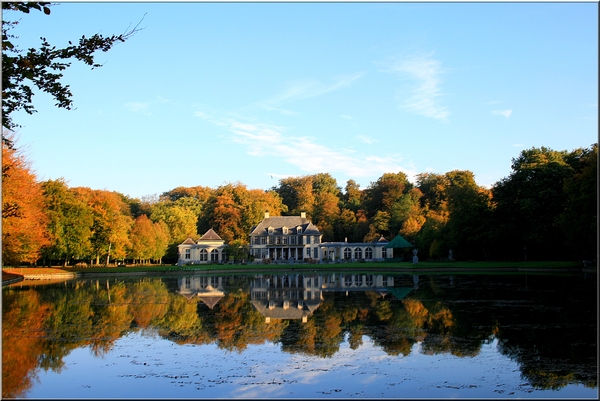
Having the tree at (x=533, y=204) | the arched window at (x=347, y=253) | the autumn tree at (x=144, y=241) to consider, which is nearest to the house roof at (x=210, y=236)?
the autumn tree at (x=144, y=241)

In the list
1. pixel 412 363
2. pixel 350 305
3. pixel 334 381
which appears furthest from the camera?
pixel 350 305

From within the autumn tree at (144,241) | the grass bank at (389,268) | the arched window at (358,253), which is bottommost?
the grass bank at (389,268)

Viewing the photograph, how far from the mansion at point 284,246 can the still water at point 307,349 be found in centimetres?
4308

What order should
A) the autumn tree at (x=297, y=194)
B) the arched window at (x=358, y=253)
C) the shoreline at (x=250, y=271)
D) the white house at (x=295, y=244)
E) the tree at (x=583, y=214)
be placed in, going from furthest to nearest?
the autumn tree at (x=297, y=194)
the white house at (x=295, y=244)
the arched window at (x=358, y=253)
the shoreline at (x=250, y=271)
the tree at (x=583, y=214)

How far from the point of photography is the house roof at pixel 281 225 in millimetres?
64000

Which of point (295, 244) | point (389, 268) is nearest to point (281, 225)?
point (295, 244)

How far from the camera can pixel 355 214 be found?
73.7 metres

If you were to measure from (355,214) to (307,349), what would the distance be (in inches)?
2483

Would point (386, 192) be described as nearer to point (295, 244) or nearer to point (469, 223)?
point (295, 244)

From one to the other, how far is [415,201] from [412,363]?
57.1 m

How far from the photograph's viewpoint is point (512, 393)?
7902mm

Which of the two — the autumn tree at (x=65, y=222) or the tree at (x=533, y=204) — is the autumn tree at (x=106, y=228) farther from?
the tree at (x=533, y=204)

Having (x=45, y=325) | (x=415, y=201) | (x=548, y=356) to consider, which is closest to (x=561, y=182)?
(x=415, y=201)

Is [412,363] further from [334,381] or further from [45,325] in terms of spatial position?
[45,325]
